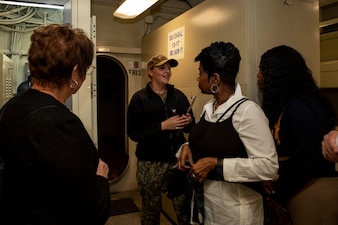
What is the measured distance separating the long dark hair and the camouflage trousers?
2.88 feet

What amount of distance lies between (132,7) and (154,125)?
1.31 m

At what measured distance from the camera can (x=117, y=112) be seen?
430 centimetres

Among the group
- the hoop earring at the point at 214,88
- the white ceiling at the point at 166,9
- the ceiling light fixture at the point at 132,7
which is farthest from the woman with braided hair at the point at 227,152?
the white ceiling at the point at 166,9

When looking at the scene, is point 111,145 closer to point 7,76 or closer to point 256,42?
point 7,76

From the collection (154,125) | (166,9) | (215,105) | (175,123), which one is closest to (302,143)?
(215,105)

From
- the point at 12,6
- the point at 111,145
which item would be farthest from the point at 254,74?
the point at 111,145

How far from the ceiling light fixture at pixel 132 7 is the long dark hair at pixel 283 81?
57.0 inches

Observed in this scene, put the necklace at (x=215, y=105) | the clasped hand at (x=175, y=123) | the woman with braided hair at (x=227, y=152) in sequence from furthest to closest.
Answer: the clasped hand at (x=175, y=123)
the necklace at (x=215, y=105)
the woman with braided hair at (x=227, y=152)

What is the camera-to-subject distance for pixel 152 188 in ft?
6.54

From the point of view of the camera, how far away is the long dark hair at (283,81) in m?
1.43

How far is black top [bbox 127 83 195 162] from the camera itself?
1.99m

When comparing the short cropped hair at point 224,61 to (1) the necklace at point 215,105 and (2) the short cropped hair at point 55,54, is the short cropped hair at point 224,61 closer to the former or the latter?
(1) the necklace at point 215,105

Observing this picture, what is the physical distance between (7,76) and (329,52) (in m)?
2.78

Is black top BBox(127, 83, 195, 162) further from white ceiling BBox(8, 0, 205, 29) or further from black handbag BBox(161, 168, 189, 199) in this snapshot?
white ceiling BBox(8, 0, 205, 29)
